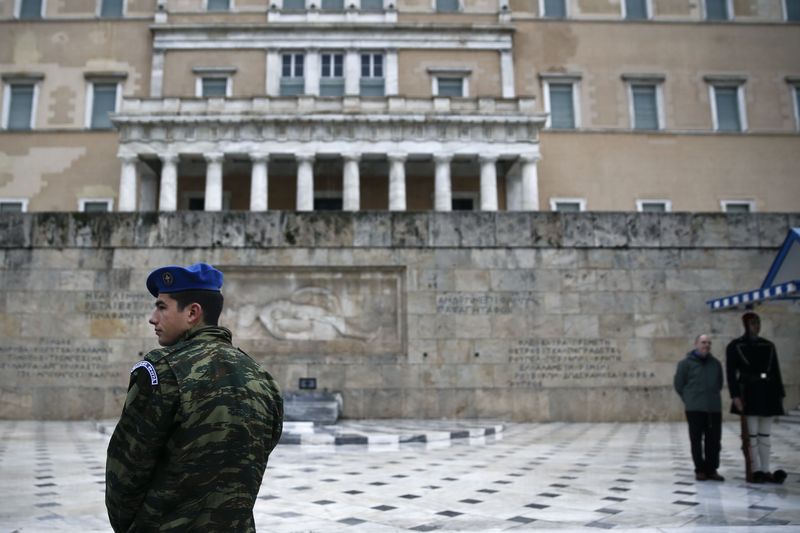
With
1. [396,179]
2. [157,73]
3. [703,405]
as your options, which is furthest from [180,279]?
[157,73]

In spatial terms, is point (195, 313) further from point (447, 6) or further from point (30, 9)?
point (30, 9)

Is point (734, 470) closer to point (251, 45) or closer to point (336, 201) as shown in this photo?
point (336, 201)

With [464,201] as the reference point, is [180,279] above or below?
below

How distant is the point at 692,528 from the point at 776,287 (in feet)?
16.6

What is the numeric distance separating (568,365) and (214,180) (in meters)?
23.3

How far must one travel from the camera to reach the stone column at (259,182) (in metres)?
32.5

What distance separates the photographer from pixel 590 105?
122ft

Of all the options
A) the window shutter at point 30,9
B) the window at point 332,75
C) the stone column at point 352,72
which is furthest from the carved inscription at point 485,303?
the window shutter at point 30,9

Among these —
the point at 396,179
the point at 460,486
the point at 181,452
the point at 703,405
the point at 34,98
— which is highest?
the point at 34,98

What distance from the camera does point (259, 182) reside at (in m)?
32.6

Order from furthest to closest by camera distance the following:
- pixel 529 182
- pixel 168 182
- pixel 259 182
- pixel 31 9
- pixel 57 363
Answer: pixel 31 9 → pixel 529 182 → pixel 259 182 → pixel 168 182 → pixel 57 363

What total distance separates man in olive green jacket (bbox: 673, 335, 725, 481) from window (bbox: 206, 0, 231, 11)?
3643cm

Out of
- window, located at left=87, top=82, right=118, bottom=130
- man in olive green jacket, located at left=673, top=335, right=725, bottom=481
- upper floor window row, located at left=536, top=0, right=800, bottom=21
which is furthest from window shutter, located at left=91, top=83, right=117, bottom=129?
man in olive green jacket, located at left=673, top=335, right=725, bottom=481

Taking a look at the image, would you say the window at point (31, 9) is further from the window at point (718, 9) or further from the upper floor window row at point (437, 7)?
the window at point (718, 9)
